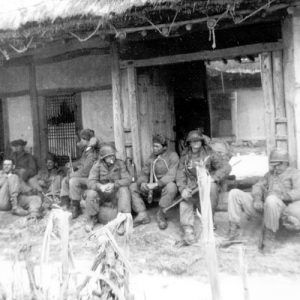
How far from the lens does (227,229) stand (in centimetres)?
605

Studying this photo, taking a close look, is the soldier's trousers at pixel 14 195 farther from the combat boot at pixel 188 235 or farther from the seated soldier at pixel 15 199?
the combat boot at pixel 188 235

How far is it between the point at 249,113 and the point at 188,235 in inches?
516

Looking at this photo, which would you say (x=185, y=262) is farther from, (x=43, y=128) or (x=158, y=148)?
(x=43, y=128)

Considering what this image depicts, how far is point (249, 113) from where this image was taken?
18234mm

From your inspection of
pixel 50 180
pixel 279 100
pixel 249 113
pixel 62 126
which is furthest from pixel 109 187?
pixel 249 113

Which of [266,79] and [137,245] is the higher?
[266,79]

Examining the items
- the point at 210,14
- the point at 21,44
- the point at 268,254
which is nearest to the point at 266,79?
the point at 210,14

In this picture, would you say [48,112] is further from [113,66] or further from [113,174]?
[113,174]

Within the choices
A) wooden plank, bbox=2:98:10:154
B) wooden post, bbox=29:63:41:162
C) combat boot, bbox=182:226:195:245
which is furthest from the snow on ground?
wooden plank, bbox=2:98:10:154

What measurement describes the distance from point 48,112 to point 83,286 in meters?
6.83

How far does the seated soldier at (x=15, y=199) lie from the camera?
7414mm

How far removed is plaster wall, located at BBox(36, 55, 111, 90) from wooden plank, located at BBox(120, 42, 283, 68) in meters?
1.09

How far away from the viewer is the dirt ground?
427 centimetres

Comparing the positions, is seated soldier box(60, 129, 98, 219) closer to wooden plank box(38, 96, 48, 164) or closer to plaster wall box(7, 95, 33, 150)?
wooden plank box(38, 96, 48, 164)
